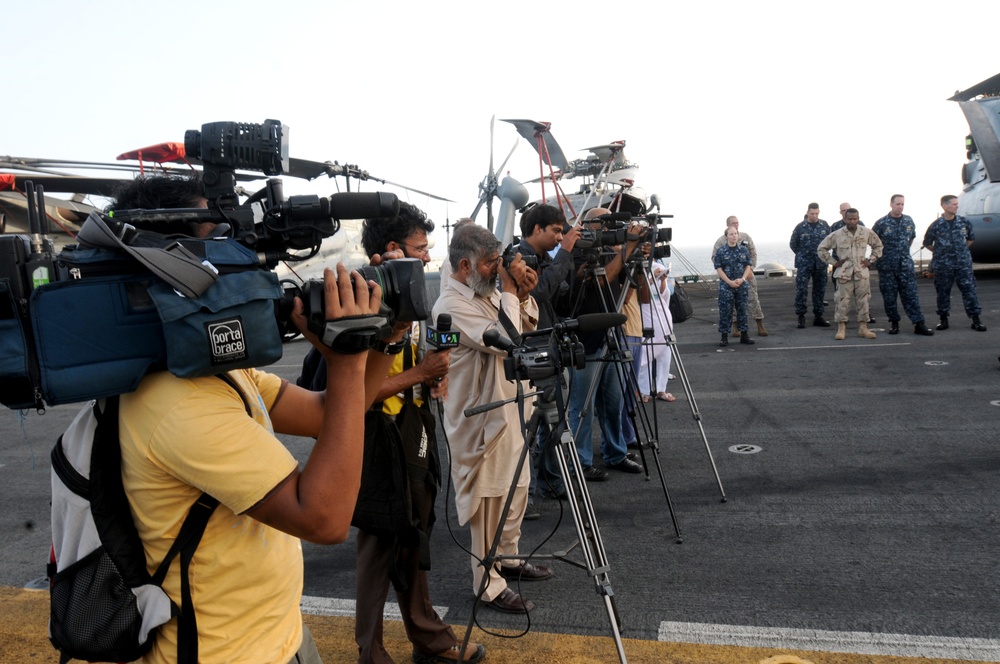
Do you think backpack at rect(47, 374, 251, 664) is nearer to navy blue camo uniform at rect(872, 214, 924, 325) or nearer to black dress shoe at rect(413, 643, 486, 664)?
black dress shoe at rect(413, 643, 486, 664)

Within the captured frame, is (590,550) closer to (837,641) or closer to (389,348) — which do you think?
(837,641)

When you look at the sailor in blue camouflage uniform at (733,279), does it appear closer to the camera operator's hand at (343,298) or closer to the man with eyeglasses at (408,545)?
the man with eyeglasses at (408,545)

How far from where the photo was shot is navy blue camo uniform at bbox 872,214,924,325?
11.8m

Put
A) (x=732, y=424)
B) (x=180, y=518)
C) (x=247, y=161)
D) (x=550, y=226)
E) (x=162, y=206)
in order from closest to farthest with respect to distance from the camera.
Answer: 1. (x=180, y=518)
2. (x=162, y=206)
3. (x=247, y=161)
4. (x=550, y=226)
5. (x=732, y=424)

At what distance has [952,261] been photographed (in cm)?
1186

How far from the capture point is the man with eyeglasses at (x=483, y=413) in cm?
372

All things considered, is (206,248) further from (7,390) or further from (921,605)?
(921,605)

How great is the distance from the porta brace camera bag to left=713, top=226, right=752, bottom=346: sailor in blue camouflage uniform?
37.2ft

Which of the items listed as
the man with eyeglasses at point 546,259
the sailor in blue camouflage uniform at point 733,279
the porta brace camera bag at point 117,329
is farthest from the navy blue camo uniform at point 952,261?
the porta brace camera bag at point 117,329

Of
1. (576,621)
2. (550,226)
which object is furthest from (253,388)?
(550,226)

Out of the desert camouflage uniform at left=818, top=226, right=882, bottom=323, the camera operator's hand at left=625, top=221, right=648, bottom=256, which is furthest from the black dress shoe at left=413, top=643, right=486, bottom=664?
the desert camouflage uniform at left=818, top=226, right=882, bottom=323

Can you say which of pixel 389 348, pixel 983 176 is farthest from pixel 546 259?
pixel 983 176

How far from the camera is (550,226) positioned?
206 inches

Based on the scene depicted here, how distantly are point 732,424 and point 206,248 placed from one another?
659cm
